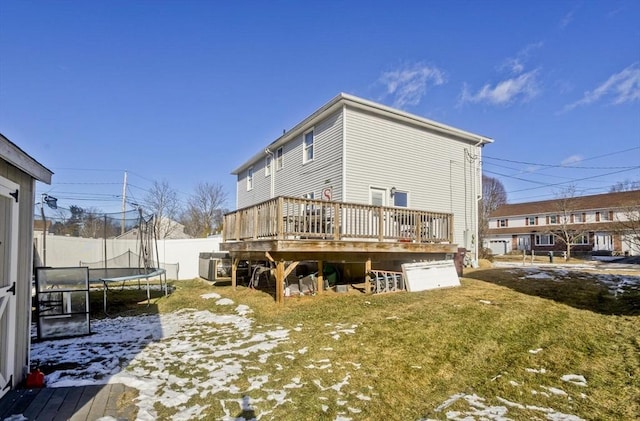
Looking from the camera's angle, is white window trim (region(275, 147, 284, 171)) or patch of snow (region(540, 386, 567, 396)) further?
white window trim (region(275, 147, 284, 171))

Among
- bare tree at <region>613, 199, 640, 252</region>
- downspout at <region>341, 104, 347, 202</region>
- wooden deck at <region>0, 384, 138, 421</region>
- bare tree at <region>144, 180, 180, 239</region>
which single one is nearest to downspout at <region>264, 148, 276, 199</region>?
downspout at <region>341, 104, 347, 202</region>

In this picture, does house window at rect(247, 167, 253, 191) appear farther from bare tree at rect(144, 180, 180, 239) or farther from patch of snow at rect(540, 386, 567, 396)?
bare tree at rect(144, 180, 180, 239)

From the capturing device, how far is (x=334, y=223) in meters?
8.62

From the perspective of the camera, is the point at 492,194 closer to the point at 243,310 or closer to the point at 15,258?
the point at 243,310

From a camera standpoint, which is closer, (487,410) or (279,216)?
(487,410)

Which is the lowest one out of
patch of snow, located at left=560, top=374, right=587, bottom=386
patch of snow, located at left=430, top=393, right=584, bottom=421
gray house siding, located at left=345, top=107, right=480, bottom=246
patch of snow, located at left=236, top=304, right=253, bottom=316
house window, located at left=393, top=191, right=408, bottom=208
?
patch of snow, located at left=236, top=304, right=253, bottom=316

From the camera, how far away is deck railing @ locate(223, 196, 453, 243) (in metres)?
8.21

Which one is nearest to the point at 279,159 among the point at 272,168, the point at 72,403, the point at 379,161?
the point at 272,168

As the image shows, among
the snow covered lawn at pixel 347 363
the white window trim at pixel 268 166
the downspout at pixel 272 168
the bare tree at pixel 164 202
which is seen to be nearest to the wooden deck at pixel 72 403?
the snow covered lawn at pixel 347 363

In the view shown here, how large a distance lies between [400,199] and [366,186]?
1822mm

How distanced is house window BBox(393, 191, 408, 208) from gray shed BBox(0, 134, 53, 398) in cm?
1083

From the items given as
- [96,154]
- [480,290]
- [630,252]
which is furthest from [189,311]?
[630,252]

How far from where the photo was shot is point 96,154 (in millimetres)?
30391

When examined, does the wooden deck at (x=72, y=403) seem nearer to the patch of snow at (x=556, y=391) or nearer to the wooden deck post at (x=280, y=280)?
the patch of snow at (x=556, y=391)
